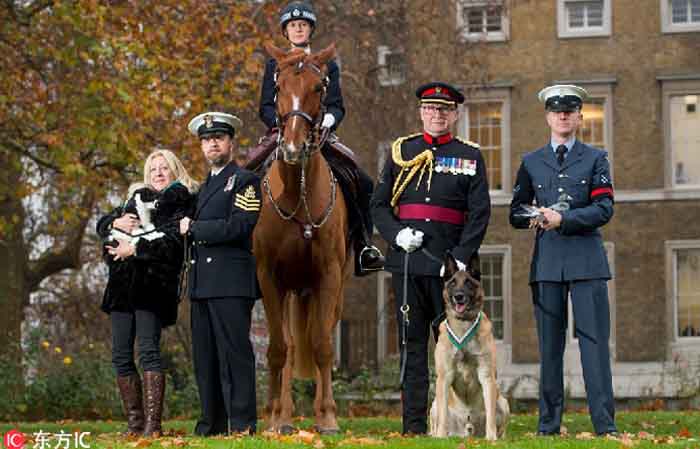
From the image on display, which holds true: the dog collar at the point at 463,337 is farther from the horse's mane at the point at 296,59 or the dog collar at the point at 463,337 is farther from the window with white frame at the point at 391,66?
the window with white frame at the point at 391,66

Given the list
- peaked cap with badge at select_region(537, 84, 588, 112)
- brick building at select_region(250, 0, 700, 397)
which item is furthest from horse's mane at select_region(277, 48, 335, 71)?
brick building at select_region(250, 0, 700, 397)

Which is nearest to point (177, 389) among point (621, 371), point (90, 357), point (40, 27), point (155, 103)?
point (90, 357)

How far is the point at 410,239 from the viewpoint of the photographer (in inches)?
452

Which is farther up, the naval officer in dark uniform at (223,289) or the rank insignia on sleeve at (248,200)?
the rank insignia on sleeve at (248,200)

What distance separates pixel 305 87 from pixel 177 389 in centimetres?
1152

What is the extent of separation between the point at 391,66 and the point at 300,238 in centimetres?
1961

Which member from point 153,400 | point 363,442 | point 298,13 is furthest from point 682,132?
point 363,442

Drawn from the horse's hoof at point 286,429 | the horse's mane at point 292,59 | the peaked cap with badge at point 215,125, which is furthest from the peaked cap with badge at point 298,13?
the horse's hoof at point 286,429

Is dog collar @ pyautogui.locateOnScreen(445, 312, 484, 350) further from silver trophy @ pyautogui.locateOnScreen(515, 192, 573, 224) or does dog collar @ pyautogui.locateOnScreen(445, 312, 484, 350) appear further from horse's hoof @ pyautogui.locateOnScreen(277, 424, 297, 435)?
horse's hoof @ pyautogui.locateOnScreen(277, 424, 297, 435)

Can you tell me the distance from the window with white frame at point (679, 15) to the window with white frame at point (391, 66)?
28.4 ft

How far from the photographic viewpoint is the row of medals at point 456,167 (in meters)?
11.8

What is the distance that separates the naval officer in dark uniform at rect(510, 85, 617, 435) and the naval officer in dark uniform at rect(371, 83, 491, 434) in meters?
0.52

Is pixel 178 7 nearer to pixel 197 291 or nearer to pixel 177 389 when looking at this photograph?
pixel 177 389

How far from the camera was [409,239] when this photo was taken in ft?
37.7
